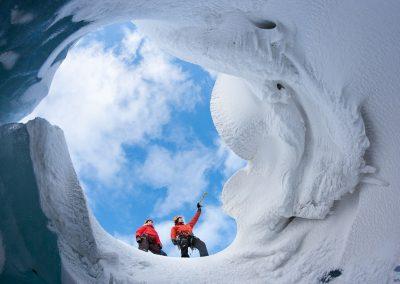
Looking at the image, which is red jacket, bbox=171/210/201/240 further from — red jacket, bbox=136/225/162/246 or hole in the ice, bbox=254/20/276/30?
hole in the ice, bbox=254/20/276/30

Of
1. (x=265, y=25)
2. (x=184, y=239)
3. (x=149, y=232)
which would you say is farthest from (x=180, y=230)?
(x=265, y=25)

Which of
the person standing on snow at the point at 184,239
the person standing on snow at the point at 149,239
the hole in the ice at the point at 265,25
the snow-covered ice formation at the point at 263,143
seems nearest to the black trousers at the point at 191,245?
the person standing on snow at the point at 184,239

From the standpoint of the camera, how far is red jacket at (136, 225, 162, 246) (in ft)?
15.5

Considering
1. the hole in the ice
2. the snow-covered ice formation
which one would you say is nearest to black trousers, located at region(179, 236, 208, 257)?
the snow-covered ice formation

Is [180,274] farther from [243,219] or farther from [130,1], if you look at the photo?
[130,1]

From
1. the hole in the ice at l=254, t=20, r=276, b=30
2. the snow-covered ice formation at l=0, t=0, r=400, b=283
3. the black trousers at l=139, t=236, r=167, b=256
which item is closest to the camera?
the snow-covered ice formation at l=0, t=0, r=400, b=283

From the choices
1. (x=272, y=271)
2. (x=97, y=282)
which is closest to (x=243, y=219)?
(x=272, y=271)

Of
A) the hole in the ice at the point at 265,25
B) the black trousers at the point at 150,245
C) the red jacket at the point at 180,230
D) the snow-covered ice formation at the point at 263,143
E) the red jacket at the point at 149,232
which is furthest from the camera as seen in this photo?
the red jacket at the point at 180,230

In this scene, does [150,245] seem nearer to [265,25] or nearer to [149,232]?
[149,232]

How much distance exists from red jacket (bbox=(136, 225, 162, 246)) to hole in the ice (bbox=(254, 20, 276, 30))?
123 inches

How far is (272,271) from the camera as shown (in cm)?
222

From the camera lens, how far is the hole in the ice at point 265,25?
1987 mm

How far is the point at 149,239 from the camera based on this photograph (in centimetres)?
475

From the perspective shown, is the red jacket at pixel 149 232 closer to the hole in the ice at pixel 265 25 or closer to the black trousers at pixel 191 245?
the black trousers at pixel 191 245
